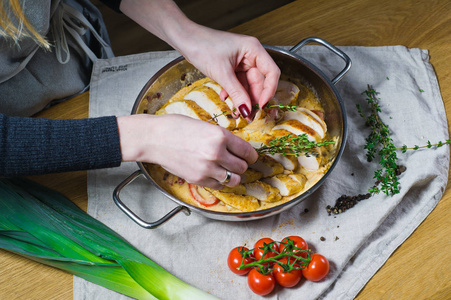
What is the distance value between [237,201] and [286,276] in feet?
0.88

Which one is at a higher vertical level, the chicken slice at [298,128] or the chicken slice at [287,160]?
the chicken slice at [298,128]

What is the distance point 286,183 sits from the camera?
1446 mm

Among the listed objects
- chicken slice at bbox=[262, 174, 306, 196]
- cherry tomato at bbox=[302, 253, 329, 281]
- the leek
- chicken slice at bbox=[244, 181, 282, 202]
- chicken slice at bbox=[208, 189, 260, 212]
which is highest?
chicken slice at bbox=[262, 174, 306, 196]

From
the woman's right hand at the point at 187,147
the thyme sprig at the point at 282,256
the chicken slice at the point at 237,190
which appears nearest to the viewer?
the woman's right hand at the point at 187,147

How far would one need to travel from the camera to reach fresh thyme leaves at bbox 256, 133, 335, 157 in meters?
1.36

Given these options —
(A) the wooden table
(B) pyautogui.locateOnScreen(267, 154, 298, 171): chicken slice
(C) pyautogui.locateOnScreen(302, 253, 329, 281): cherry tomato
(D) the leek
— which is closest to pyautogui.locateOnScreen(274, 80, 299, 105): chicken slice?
(B) pyautogui.locateOnScreen(267, 154, 298, 171): chicken slice

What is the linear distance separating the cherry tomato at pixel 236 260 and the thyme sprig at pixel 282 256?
13 mm

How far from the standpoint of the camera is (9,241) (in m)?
1.40

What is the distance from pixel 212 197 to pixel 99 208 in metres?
0.42

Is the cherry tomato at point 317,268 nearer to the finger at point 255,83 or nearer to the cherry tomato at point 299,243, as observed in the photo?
the cherry tomato at point 299,243

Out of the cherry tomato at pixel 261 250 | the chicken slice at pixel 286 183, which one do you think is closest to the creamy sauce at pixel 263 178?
the chicken slice at pixel 286 183

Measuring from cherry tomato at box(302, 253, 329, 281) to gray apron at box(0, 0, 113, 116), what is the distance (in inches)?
44.3

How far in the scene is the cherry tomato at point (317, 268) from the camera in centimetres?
133

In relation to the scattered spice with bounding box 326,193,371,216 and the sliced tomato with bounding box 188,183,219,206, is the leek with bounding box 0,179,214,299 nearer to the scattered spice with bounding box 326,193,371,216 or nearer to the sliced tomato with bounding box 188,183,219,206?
the sliced tomato with bounding box 188,183,219,206
